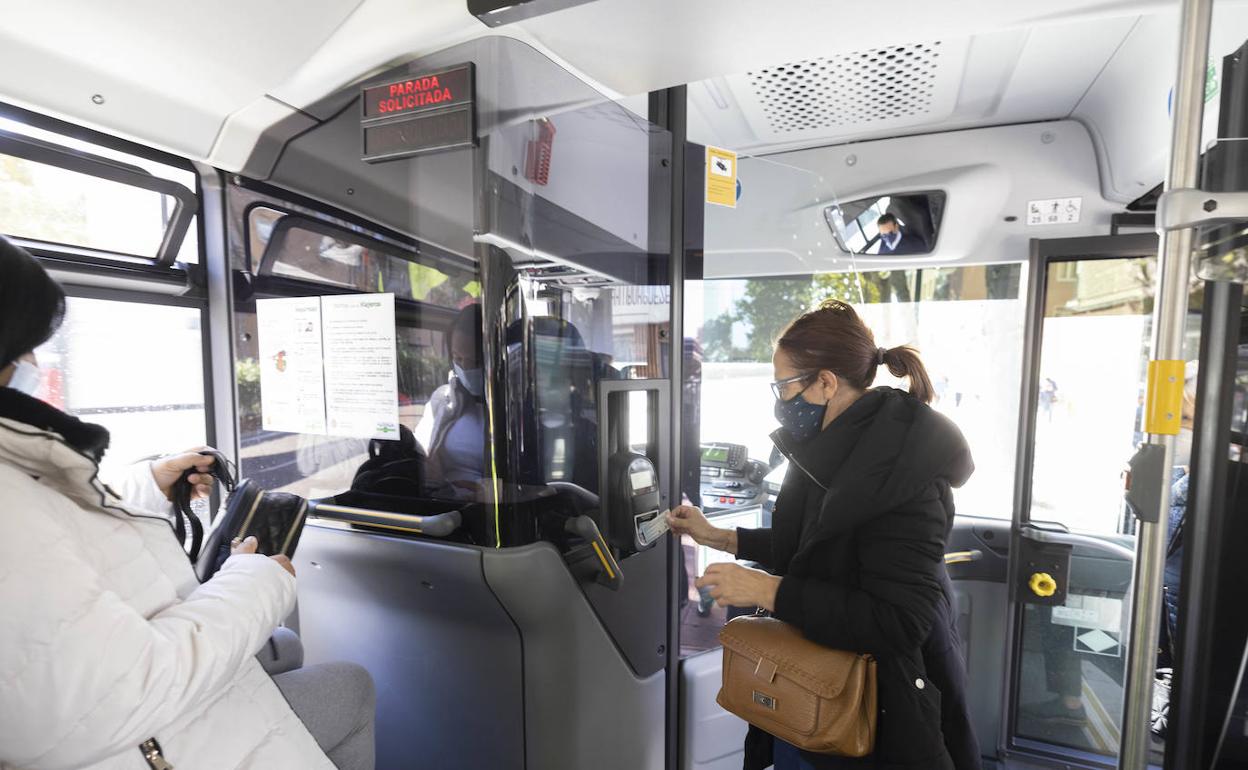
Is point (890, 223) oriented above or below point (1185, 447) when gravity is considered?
above

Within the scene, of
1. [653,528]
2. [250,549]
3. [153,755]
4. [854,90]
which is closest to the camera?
[153,755]

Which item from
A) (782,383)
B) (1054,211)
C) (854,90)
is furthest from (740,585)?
(1054,211)

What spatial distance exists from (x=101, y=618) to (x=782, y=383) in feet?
4.47

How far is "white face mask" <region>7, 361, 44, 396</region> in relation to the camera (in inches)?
41.9

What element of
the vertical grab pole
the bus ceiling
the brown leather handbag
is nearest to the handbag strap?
the bus ceiling

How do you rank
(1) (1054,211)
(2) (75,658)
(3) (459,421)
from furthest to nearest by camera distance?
(1) (1054,211) → (3) (459,421) → (2) (75,658)

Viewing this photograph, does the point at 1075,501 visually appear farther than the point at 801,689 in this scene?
Yes

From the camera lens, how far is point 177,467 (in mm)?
1513

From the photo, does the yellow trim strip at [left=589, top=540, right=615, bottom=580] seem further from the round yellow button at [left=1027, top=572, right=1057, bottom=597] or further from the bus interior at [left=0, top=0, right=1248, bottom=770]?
the round yellow button at [left=1027, top=572, right=1057, bottom=597]

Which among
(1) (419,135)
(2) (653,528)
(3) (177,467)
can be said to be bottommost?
(2) (653,528)

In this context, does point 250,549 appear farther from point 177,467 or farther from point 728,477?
point 728,477

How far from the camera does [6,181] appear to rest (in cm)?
139

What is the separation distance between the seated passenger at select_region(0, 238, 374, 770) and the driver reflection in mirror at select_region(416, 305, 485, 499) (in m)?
0.38

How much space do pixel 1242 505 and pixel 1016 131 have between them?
1674 mm
